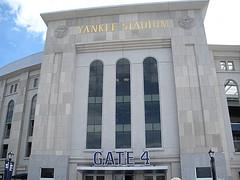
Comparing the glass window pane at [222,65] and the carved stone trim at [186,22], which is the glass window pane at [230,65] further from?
the carved stone trim at [186,22]

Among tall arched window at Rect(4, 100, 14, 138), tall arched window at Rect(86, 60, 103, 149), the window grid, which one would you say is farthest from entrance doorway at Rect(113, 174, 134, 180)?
tall arched window at Rect(4, 100, 14, 138)

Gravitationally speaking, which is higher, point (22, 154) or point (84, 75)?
point (84, 75)

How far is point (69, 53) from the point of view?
98.8 feet

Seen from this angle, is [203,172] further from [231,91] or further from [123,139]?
[231,91]

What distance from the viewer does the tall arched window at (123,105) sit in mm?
26531

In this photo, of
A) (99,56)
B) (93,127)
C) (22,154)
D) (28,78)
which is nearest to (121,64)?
(99,56)

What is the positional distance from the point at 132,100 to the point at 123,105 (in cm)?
110

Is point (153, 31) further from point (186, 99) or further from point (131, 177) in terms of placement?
point (131, 177)

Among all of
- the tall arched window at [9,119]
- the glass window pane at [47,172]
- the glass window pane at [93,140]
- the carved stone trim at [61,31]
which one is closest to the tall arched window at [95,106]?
the glass window pane at [93,140]

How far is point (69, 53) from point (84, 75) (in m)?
3.10

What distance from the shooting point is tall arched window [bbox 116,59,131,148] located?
2653 centimetres

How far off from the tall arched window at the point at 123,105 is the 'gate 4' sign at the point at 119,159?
48.0 inches

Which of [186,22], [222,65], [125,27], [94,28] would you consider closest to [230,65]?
[222,65]

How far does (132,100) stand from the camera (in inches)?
1099
